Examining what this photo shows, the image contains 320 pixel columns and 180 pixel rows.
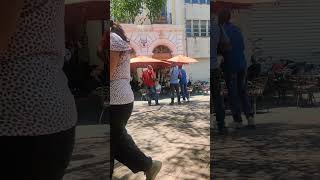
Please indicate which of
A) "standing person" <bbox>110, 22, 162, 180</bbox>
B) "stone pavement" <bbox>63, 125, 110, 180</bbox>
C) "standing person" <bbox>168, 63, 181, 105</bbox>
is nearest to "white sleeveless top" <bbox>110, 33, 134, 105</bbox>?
"standing person" <bbox>110, 22, 162, 180</bbox>

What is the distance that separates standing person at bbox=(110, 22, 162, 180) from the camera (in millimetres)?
2875

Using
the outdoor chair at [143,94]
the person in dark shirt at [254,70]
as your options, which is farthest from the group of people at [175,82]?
the person in dark shirt at [254,70]

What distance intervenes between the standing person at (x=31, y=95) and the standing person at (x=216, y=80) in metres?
1.31

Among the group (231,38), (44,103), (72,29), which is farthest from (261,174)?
(44,103)

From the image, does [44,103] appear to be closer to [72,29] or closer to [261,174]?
[72,29]

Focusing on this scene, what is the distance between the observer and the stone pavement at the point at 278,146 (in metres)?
2.64

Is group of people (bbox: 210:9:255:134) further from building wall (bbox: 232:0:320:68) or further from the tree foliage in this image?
the tree foliage

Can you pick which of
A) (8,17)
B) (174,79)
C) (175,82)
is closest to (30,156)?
(8,17)

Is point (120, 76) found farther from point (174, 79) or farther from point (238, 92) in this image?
point (174, 79)

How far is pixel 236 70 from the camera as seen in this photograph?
8.66 feet

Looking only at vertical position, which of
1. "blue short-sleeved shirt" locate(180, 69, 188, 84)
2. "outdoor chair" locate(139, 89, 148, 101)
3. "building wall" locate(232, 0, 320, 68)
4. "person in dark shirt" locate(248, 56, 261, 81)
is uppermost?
"building wall" locate(232, 0, 320, 68)

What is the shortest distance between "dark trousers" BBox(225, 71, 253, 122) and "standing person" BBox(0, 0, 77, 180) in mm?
1377

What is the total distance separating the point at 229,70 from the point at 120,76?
0.72 metres

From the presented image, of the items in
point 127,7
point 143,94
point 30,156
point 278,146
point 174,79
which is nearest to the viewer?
point 30,156
